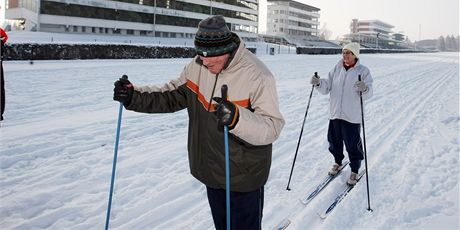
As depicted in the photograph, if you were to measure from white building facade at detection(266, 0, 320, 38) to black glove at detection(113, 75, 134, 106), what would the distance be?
317ft

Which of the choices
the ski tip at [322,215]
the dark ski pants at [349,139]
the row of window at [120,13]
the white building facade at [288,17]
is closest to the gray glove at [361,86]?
the dark ski pants at [349,139]

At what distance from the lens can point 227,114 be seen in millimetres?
Answer: 2100

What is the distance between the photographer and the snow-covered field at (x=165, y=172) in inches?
156

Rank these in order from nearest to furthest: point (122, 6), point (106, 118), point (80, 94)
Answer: point (106, 118) → point (80, 94) → point (122, 6)

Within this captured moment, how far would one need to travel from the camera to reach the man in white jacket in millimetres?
4762

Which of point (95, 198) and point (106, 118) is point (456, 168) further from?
point (106, 118)

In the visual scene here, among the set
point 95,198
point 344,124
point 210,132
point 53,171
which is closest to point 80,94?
point 53,171

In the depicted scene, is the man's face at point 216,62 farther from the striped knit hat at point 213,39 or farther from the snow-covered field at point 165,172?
the snow-covered field at point 165,172

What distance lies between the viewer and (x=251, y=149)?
2.44 m

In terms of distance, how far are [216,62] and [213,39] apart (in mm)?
147

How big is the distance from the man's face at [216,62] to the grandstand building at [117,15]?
4768 centimetres

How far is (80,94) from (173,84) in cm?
863

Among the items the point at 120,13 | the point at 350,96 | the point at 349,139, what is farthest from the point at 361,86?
the point at 120,13

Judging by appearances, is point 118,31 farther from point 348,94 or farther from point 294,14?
point 294,14
